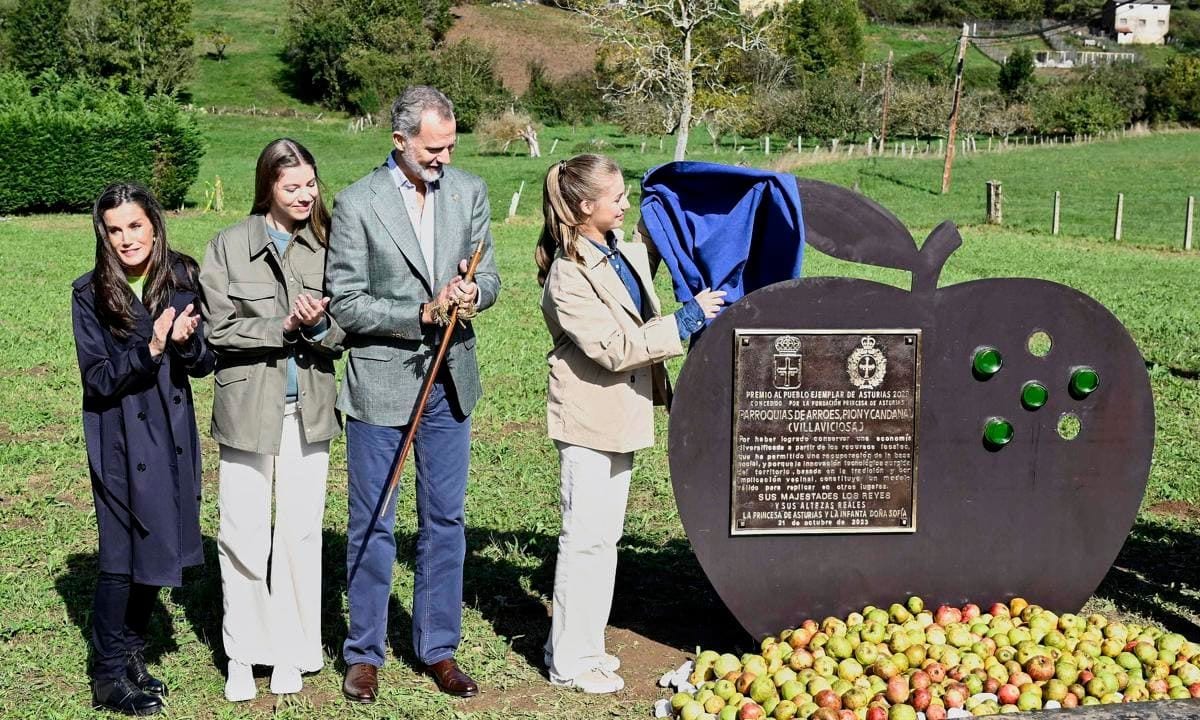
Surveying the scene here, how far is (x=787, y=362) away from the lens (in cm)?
502

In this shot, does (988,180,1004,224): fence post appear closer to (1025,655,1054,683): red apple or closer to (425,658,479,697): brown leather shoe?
(1025,655,1054,683): red apple

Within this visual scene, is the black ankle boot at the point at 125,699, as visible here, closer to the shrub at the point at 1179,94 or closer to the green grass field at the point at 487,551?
the green grass field at the point at 487,551

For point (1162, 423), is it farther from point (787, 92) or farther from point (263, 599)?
point (787, 92)

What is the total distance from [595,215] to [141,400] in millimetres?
1769

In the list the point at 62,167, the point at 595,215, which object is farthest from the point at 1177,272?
the point at 62,167

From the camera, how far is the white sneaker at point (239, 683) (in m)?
4.79

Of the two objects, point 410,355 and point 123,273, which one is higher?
point 123,273

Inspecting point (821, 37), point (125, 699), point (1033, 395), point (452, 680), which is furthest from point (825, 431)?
point (821, 37)

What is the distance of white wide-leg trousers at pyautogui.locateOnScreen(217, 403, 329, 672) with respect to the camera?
182 inches

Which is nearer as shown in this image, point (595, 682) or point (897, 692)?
point (897, 692)

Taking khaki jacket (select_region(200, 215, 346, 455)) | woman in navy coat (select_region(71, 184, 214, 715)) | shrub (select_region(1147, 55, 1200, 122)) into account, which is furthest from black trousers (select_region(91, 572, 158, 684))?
shrub (select_region(1147, 55, 1200, 122))

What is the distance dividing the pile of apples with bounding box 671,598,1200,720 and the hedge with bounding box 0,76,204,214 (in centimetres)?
2583

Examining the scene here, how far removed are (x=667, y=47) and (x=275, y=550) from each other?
36.3 m

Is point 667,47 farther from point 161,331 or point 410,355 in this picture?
point 161,331
